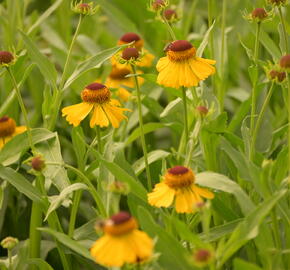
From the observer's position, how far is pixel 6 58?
3.24 ft

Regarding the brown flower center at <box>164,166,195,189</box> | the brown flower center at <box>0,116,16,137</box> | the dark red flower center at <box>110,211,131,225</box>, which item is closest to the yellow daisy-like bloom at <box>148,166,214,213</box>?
the brown flower center at <box>164,166,195,189</box>

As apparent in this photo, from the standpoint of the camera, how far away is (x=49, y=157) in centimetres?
111

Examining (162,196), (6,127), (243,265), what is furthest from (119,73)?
(243,265)

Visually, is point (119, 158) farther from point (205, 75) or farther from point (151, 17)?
point (151, 17)

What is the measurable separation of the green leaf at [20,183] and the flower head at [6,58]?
0.58 ft

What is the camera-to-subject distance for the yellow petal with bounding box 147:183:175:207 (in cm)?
84

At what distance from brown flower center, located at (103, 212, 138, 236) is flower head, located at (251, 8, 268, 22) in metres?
0.46

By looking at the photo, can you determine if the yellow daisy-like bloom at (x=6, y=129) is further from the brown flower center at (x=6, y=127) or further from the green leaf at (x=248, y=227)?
the green leaf at (x=248, y=227)

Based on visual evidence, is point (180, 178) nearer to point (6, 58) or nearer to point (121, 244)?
point (121, 244)

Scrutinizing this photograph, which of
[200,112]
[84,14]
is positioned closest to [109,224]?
[200,112]

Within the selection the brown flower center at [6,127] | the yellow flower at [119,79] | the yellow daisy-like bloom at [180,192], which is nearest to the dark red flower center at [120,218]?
the yellow daisy-like bloom at [180,192]

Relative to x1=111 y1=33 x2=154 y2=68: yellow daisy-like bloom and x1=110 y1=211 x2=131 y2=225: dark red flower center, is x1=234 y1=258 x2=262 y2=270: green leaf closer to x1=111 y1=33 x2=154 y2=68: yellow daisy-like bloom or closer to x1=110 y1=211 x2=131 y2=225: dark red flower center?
x1=110 y1=211 x2=131 y2=225: dark red flower center

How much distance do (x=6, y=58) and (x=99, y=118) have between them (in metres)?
0.17

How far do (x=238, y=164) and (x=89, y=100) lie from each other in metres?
0.29
